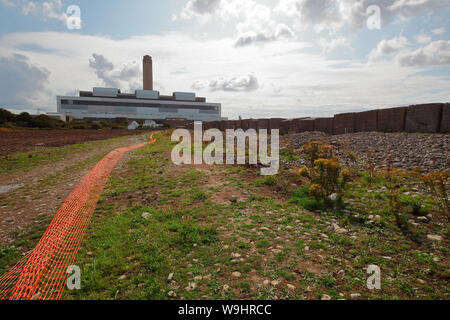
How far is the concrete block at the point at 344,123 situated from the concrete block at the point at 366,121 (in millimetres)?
212

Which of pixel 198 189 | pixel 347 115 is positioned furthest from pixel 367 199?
pixel 347 115

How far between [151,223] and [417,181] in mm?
5483

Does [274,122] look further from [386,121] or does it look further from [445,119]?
[445,119]

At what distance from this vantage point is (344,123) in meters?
10.9

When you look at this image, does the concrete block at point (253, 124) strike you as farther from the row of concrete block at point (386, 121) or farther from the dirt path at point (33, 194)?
the dirt path at point (33, 194)

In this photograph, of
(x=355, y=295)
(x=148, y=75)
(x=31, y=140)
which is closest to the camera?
(x=355, y=295)

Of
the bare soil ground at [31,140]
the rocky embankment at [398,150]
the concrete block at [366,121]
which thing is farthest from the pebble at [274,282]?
the bare soil ground at [31,140]

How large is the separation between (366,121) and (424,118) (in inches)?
89.5

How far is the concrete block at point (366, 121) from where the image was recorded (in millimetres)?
9702

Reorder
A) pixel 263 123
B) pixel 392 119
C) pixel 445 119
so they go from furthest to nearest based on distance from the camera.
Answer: pixel 263 123 → pixel 392 119 → pixel 445 119

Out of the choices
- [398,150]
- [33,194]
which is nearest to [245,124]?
[398,150]

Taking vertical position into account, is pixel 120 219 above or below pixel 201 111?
below
